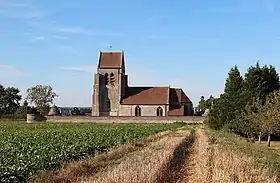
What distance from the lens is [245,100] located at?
68375mm

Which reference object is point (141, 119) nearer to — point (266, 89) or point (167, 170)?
point (266, 89)

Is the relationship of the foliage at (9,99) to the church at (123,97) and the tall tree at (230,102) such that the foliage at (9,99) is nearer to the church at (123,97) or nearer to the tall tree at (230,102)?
the church at (123,97)

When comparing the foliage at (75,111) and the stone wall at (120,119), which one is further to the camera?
the foliage at (75,111)

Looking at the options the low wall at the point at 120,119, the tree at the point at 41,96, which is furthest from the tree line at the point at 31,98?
the low wall at the point at 120,119

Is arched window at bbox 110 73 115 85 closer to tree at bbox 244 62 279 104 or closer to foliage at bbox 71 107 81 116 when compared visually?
foliage at bbox 71 107 81 116

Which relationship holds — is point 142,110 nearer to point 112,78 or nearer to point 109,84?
point 109,84

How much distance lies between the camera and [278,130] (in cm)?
5375

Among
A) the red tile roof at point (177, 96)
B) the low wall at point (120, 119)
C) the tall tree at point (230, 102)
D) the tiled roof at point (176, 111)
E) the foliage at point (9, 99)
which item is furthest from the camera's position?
the foliage at point (9, 99)

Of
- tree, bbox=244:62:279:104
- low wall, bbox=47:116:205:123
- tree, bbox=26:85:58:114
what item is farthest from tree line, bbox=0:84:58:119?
tree, bbox=244:62:279:104

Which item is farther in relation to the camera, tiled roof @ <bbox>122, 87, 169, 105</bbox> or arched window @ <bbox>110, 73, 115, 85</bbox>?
arched window @ <bbox>110, 73, 115, 85</bbox>

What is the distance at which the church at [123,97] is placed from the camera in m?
123

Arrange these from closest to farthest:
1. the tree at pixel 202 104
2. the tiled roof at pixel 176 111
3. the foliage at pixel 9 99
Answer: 1. the tiled roof at pixel 176 111
2. the foliage at pixel 9 99
3. the tree at pixel 202 104

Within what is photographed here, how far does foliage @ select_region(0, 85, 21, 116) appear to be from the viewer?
146 meters

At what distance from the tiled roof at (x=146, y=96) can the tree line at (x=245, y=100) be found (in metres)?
45.2
